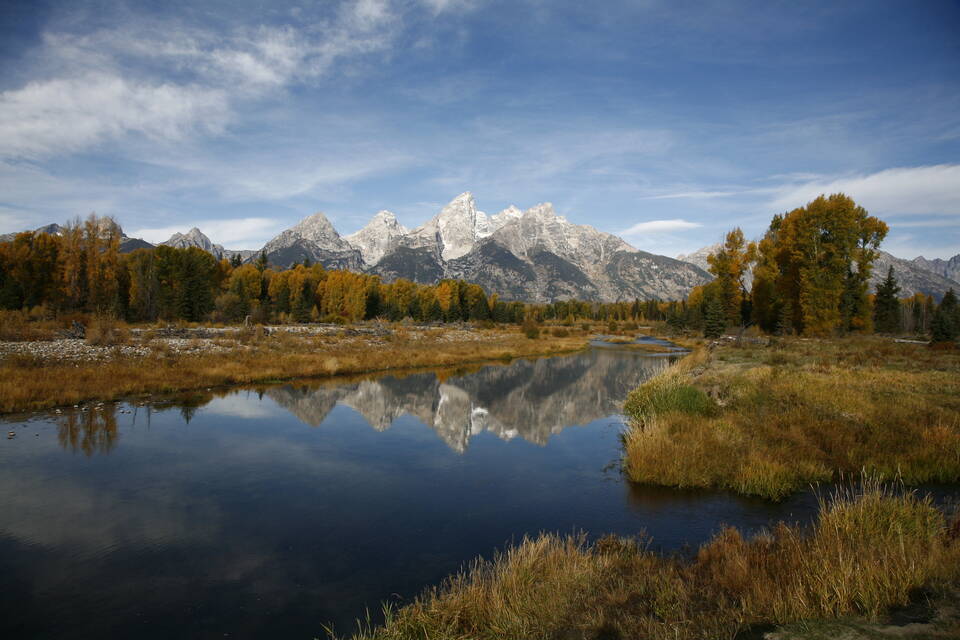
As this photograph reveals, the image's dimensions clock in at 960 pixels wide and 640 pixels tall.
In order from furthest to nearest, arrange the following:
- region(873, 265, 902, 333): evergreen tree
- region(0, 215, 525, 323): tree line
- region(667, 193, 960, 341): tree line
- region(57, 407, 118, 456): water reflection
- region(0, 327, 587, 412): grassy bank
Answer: region(873, 265, 902, 333): evergreen tree
region(0, 215, 525, 323): tree line
region(667, 193, 960, 341): tree line
region(0, 327, 587, 412): grassy bank
region(57, 407, 118, 456): water reflection

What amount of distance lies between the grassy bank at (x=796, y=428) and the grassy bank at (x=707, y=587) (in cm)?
270

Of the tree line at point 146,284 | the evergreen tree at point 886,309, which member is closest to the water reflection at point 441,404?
the tree line at point 146,284

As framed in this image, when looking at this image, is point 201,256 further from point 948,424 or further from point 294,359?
point 948,424

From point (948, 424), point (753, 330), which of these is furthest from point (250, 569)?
point (753, 330)

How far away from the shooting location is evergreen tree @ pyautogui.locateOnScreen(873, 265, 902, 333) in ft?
201

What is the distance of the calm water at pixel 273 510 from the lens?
7.66m

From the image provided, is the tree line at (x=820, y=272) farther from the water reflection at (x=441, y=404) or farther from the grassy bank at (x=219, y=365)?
the grassy bank at (x=219, y=365)

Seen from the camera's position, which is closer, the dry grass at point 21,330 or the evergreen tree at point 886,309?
the dry grass at point 21,330

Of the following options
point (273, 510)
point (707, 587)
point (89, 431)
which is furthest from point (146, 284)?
point (707, 587)

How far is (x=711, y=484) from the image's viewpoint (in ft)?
41.6

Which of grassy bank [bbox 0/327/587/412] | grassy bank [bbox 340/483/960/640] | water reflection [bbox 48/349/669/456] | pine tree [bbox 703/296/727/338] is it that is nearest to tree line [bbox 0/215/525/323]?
grassy bank [bbox 0/327/587/412]

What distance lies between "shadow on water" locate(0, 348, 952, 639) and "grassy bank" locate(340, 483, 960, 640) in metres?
1.86

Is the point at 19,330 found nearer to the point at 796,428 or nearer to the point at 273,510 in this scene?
the point at 273,510

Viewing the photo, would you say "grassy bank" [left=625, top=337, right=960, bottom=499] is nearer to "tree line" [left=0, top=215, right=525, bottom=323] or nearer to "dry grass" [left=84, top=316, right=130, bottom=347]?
"dry grass" [left=84, top=316, right=130, bottom=347]
